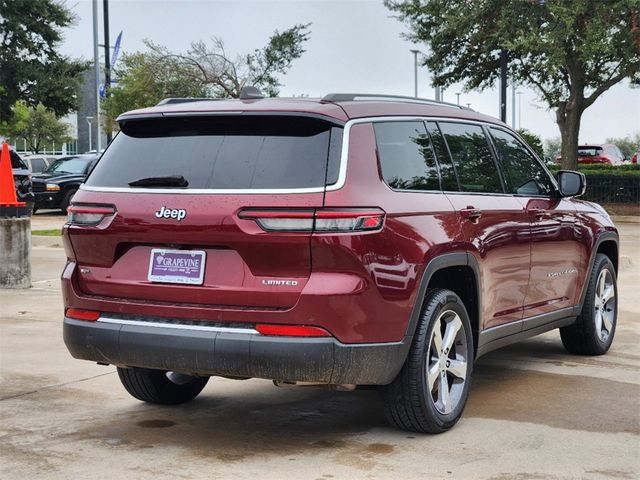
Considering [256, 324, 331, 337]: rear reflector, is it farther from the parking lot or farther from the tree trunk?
the tree trunk

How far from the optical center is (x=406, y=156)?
5.57m

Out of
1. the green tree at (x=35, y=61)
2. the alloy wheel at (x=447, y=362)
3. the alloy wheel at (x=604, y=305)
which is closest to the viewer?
the alloy wheel at (x=447, y=362)

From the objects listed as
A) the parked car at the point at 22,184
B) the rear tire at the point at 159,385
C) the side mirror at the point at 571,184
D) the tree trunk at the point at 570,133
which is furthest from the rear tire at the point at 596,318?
the tree trunk at the point at 570,133

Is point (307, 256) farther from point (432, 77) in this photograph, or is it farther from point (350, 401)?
point (432, 77)

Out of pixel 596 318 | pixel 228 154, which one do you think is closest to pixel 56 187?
pixel 596 318

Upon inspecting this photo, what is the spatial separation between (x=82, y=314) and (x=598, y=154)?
40046 millimetres

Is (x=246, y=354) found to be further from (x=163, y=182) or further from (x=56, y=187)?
(x=56, y=187)

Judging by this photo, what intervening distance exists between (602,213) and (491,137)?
1.83 meters

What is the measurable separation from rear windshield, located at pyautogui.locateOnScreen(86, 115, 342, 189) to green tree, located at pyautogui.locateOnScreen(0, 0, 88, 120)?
34313 millimetres

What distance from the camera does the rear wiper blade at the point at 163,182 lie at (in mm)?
5188

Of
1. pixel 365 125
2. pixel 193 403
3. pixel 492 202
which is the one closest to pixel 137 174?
pixel 365 125

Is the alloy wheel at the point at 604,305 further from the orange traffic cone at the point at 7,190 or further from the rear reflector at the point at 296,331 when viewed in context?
the orange traffic cone at the point at 7,190

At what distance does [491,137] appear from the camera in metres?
6.69

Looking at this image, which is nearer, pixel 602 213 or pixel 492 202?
pixel 492 202
